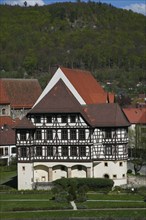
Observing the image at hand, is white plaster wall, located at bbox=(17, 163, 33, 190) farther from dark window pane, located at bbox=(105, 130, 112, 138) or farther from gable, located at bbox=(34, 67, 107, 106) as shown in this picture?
dark window pane, located at bbox=(105, 130, 112, 138)

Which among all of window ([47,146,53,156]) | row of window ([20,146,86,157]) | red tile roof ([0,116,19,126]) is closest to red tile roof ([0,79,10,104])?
red tile roof ([0,116,19,126])

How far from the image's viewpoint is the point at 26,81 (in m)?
99.8

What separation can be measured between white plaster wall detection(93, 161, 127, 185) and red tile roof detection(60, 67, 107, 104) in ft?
23.5

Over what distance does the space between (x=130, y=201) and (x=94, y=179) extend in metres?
7.45

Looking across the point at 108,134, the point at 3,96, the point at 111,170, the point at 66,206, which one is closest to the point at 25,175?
the point at 111,170

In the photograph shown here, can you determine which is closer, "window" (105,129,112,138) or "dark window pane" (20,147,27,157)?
"dark window pane" (20,147,27,157)

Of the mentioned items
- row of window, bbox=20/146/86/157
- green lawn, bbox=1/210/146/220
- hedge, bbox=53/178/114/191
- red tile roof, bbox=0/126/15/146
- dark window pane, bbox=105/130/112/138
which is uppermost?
red tile roof, bbox=0/126/15/146

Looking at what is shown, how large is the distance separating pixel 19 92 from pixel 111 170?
118 feet

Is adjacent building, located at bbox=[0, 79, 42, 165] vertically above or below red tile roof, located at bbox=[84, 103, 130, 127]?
above

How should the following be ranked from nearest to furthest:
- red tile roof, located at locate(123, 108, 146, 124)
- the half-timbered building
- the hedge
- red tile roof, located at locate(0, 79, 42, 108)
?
the hedge, the half-timbered building, red tile roof, located at locate(0, 79, 42, 108), red tile roof, located at locate(123, 108, 146, 124)

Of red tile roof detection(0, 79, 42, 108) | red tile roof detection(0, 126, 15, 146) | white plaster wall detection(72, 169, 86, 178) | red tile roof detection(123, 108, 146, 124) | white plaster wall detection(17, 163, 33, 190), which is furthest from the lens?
red tile roof detection(123, 108, 146, 124)

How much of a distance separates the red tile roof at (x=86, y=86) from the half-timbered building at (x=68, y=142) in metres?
3.10

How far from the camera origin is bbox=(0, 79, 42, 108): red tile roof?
95.2 m

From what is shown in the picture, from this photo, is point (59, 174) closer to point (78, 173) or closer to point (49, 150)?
point (78, 173)
